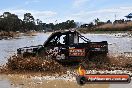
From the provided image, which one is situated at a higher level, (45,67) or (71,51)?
(71,51)

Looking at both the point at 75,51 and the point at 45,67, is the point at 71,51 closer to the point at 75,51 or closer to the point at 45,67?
the point at 75,51

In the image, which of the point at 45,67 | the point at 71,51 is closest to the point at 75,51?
the point at 71,51

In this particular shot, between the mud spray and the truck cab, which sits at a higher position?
the truck cab

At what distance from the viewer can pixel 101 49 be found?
66.4 feet

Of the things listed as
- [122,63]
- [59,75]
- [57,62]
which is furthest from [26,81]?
[122,63]

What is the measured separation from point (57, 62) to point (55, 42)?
1.54m

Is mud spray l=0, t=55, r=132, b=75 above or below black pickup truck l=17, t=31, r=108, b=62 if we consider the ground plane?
below

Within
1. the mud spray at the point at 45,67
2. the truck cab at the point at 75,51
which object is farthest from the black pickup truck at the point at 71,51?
the mud spray at the point at 45,67

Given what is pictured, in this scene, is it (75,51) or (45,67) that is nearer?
(45,67)

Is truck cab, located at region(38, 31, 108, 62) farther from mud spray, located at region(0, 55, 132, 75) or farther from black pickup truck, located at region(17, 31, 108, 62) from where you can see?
mud spray, located at region(0, 55, 132, 75)

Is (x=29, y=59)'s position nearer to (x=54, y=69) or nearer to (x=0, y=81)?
(x=54, y=69)

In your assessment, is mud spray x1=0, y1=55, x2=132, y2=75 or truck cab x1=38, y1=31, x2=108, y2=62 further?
truck cab x1=38, y1=31, x2=108, y2=62

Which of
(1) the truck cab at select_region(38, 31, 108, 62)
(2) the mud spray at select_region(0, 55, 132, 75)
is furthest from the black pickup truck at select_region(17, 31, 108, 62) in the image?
(2) the mud spray at select_region(0, 55, 132, 75)

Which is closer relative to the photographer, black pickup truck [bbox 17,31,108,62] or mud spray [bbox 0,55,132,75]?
mud spray [bbox 0,55,132,75]
